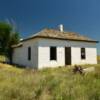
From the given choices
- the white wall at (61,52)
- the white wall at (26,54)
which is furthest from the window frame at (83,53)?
the white wall at (26,54)

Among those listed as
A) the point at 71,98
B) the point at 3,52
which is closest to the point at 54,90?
the point at 71,98

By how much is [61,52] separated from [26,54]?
14.0 ft

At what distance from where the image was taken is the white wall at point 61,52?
17516mm

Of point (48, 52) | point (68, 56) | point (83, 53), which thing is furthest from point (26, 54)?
point (83, 53)

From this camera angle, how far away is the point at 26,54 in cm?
2017

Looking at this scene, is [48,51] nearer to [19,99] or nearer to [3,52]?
[19,99]

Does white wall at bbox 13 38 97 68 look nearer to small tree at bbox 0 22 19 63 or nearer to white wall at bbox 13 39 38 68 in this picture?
white wall at bbox 13 39 38 68

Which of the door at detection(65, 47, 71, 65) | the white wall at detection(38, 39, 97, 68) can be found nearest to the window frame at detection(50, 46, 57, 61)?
the white wall at detection(38, 39, 97, 68)

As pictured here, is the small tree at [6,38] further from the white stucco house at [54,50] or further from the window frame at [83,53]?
the window frame at [83,53]

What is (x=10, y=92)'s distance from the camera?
→ 18.9 feet

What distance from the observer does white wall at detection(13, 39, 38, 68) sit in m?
17.8

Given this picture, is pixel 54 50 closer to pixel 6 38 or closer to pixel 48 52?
pixel 48 52

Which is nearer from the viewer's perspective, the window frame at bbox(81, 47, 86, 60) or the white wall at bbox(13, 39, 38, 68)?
the white wall at bbox(13, 39, 38, 68)

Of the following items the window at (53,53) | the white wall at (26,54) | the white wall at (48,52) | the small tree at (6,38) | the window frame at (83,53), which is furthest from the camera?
the small tree at (6,38)
